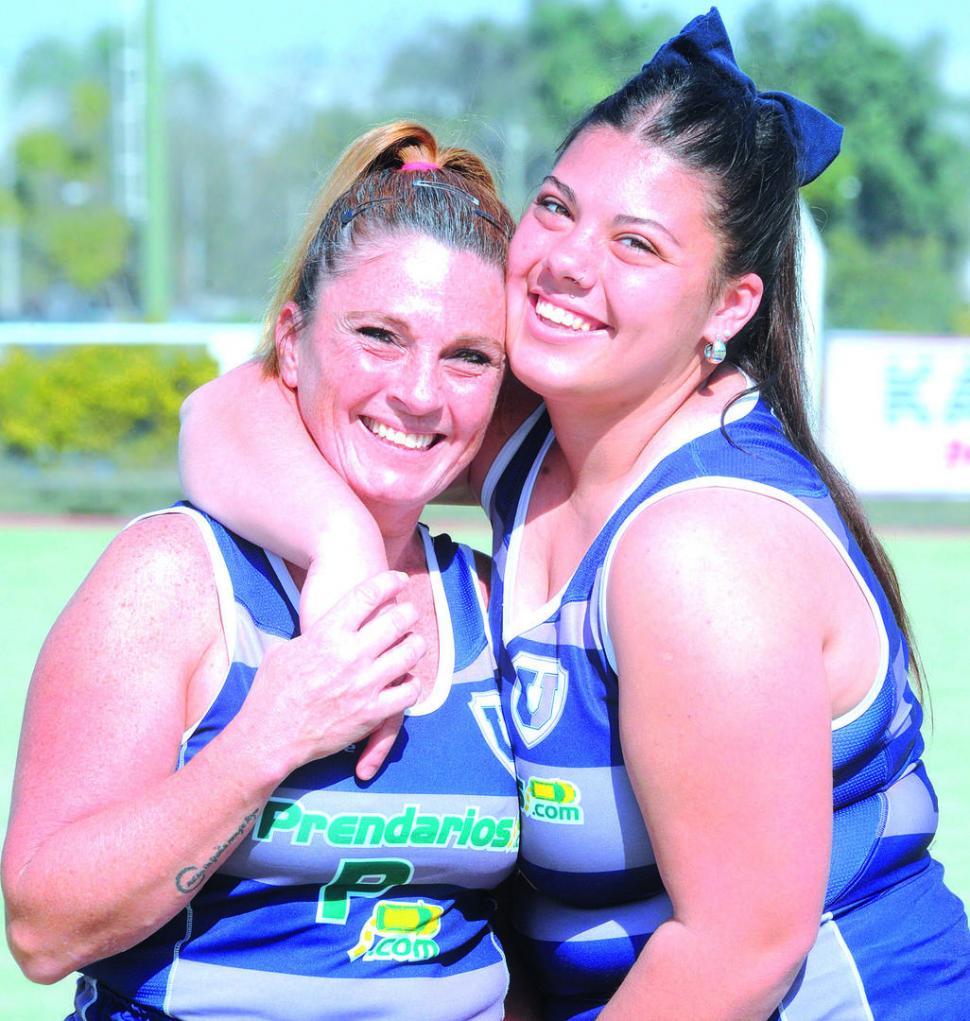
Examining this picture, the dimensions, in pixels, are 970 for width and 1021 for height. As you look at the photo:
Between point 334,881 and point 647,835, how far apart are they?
0.52m

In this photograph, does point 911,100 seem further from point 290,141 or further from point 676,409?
point 676,409

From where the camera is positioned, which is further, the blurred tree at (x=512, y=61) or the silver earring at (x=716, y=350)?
the blurred tree at (x=512, y=61)

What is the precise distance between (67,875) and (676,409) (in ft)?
4.18

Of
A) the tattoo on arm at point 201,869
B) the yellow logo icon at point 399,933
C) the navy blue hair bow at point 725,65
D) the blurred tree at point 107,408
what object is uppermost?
the navy blue hair bow at point 725,65

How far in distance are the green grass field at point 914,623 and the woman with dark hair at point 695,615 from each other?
6.37 ft

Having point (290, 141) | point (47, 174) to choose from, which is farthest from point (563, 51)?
point (47, 174)

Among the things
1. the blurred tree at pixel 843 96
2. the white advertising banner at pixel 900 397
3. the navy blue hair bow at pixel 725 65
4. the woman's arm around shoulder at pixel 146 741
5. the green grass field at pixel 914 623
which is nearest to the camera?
the woman's arm around shoulder at pixel 146 741

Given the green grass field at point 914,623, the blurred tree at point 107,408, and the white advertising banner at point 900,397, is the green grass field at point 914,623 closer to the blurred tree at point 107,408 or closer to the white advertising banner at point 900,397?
the white advertising banner at point 900,397

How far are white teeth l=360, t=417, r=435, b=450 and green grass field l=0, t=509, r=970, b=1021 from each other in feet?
7.52

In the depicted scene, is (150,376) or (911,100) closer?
(150,376)

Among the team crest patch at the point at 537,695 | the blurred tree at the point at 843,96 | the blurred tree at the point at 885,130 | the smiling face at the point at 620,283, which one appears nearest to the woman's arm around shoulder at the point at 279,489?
the team crest patch at the point at 537,695

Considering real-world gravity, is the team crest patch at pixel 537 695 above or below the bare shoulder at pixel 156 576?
below

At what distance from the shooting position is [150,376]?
13188 millimetres

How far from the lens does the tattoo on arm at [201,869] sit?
2.18m
